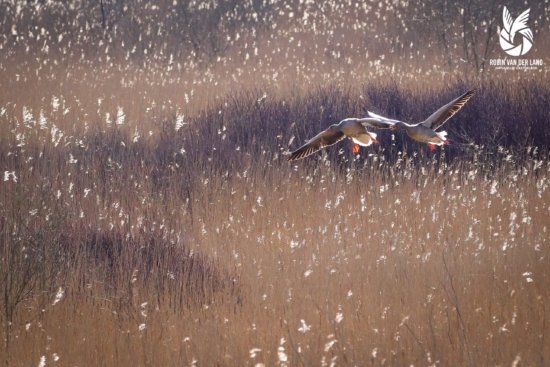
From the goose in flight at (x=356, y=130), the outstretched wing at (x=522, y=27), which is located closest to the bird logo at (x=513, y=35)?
the outstretched wing at (x=522, y=27)

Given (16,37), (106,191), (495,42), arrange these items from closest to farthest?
(106,191)
(495,42)
(16,37)

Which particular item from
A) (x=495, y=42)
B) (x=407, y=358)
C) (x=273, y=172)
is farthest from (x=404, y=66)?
(x=407, y=358)

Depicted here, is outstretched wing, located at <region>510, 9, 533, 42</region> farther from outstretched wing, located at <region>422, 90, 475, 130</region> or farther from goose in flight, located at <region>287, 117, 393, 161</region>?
goose in flight, located at <region>287, 117, 393, 161</region>

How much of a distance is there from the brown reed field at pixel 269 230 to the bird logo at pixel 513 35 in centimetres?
155

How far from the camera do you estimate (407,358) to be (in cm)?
347

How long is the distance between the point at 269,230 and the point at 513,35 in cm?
742

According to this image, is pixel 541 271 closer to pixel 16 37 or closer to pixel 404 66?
pixel 404 66

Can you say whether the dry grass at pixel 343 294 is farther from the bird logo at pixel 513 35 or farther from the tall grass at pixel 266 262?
the bird logo at pixel 513 35

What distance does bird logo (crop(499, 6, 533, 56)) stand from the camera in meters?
11.0

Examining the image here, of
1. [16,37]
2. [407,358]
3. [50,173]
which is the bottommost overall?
[407,358]

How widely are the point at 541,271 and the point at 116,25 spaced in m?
11.0

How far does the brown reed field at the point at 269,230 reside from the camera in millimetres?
3646

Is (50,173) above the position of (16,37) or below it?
below

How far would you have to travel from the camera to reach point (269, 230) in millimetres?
5180
